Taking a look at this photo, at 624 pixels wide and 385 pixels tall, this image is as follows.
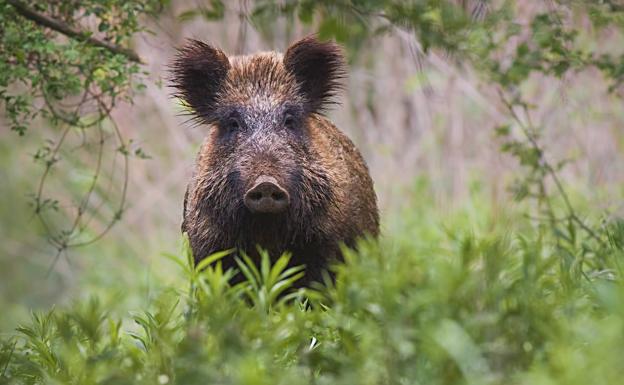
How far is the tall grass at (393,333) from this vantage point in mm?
3650

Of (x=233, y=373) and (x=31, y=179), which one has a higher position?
(x=31, y=179)

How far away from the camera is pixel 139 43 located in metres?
12.9

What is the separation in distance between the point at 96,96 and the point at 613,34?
5.32 metres

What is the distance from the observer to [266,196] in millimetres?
6258

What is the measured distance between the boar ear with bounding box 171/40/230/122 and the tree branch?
38 cm

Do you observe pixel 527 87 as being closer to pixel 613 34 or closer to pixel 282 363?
pixel 613 34

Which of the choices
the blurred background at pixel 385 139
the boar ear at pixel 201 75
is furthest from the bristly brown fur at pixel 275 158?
the blurred background at pixel 385 139

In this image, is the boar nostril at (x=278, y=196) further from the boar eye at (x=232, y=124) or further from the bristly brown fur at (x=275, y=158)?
the boar eye at (x=232, y=124)

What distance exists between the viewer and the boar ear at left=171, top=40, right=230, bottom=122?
733cm

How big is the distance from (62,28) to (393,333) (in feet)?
12.7

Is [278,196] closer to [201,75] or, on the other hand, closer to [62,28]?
[201,75]

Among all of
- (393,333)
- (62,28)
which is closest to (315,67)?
(62,28)

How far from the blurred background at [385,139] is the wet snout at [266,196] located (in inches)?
106

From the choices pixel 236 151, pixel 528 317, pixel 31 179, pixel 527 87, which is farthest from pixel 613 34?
pixel 31 179
